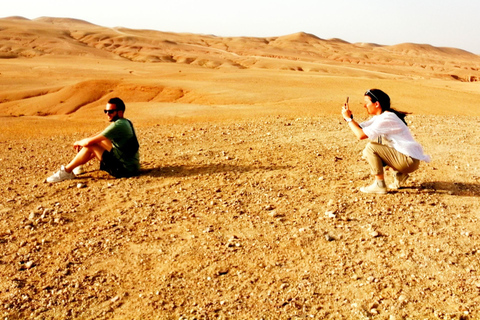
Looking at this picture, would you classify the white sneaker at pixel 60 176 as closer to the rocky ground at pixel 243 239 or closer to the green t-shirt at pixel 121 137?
the rocky ground at pixel 243 239

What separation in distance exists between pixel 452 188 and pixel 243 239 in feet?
8.77

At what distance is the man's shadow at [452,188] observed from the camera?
5.10 m

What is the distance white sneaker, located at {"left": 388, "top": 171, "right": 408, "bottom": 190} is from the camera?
5074mm

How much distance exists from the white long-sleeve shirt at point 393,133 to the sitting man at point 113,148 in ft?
9.44

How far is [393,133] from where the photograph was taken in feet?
15.4

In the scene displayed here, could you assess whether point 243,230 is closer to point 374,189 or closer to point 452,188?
point 374,189

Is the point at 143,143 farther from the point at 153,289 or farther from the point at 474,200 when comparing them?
the point at 474,200

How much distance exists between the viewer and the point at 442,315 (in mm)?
3078

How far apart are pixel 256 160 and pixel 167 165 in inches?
50.1

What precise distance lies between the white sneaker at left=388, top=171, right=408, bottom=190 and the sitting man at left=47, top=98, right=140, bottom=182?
10.4 ft

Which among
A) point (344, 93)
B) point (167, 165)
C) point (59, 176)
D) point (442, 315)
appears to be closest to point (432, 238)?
point (442, 315)

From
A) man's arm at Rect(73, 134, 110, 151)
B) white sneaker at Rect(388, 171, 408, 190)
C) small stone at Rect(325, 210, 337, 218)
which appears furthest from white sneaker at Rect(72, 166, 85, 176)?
white sneaker at Rect(388, 171, 408, 190)

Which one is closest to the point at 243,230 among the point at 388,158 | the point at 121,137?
the point at 388,158

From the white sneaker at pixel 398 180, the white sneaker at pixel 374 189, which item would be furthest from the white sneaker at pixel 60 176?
the white sneaker at pixel 398 180
